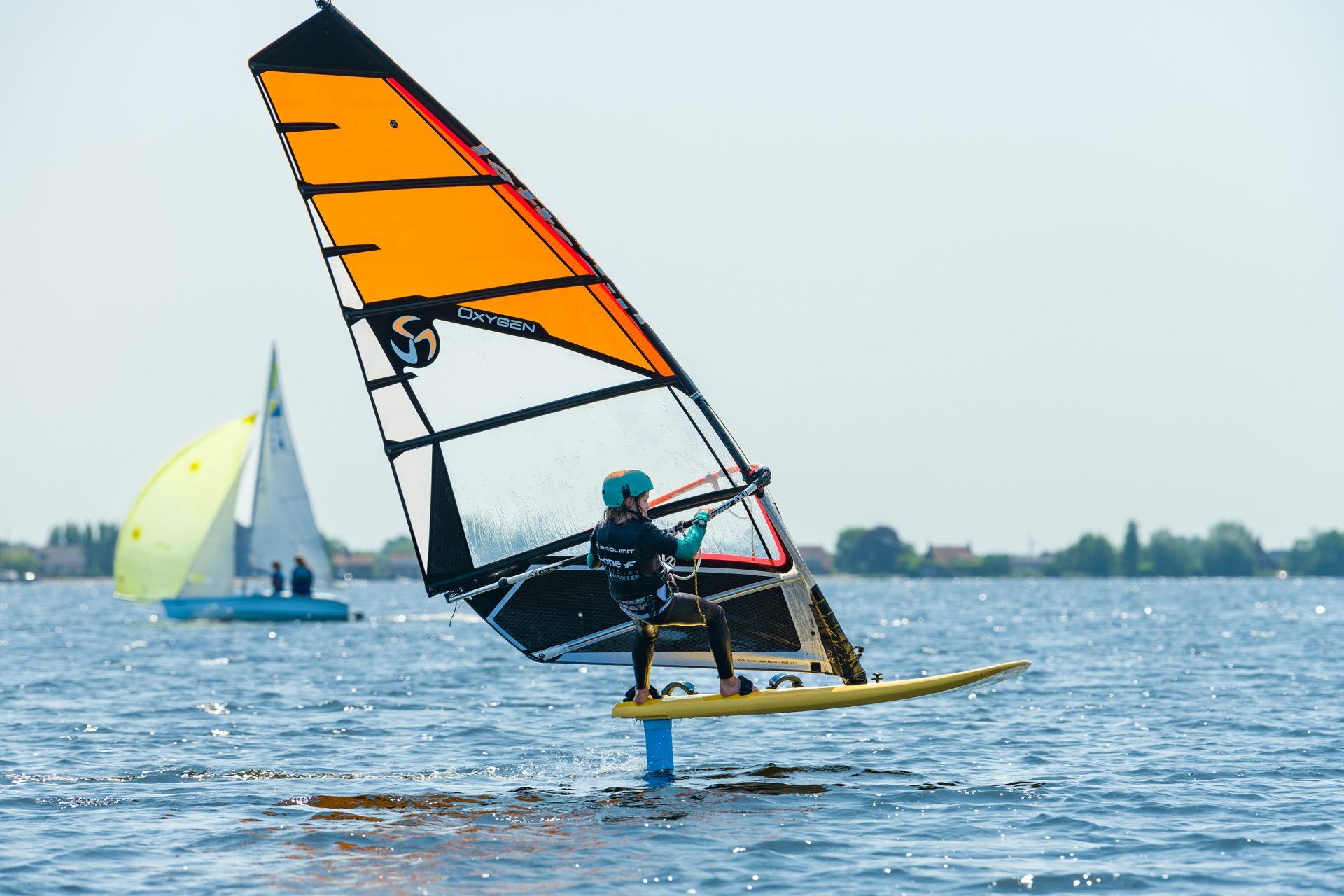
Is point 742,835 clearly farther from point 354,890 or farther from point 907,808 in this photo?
point 354,890

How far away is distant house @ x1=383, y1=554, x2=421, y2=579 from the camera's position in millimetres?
143125

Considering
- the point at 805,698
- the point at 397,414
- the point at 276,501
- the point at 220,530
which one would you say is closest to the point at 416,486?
the point at 397,414

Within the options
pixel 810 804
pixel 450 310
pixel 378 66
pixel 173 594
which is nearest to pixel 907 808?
pixel 810 804

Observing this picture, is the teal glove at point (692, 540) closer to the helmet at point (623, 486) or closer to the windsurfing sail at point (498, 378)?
the helmet at point (623, 486)

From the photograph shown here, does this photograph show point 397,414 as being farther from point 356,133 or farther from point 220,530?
point 220,530

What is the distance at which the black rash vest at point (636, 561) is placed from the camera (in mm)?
7699

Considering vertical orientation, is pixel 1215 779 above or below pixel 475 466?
below

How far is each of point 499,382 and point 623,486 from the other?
116 centimetres

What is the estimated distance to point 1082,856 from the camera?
660 centimetres

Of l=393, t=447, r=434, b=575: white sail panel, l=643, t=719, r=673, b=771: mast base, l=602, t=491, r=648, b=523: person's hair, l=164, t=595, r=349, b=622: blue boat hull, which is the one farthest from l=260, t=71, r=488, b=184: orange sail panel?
l=164, t=595, r=349, b=622: blue boat hull

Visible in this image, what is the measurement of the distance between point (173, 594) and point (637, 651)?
26.2 metres

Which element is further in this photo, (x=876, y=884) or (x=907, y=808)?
(x=907, y=808)

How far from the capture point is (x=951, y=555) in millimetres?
145625

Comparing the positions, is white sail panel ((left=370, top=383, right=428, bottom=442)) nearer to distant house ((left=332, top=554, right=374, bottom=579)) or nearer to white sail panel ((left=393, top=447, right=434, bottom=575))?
white sail panel ((left=393, top=447, right=434, bottom=575))
